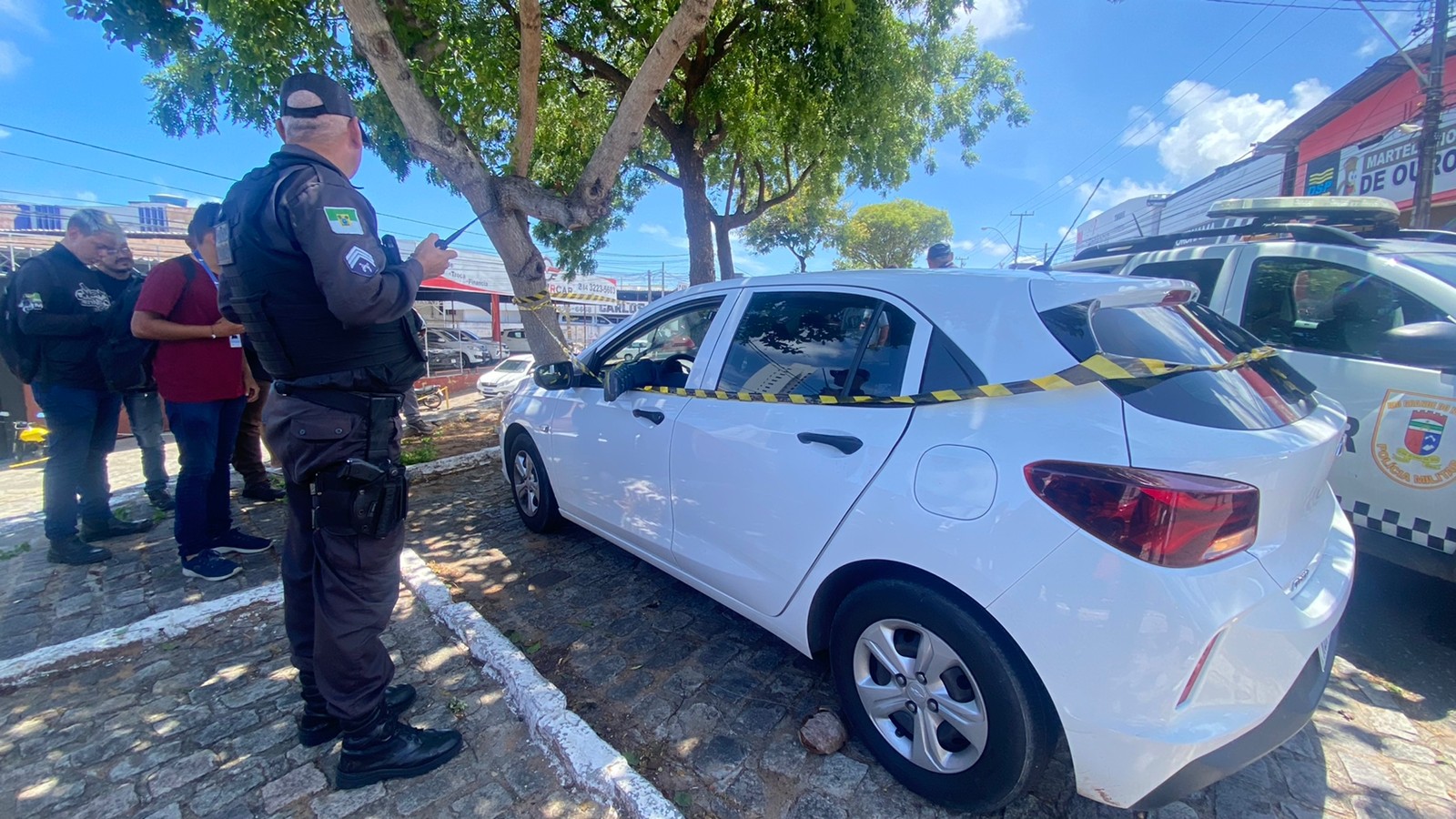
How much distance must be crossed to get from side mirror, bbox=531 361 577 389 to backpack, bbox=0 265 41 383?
9.68ft

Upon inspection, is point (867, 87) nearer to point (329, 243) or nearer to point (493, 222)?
point (493, 222)

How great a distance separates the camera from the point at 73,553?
3527mm

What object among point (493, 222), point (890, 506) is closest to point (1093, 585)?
point (890, 506)

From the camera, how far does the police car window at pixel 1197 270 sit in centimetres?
371

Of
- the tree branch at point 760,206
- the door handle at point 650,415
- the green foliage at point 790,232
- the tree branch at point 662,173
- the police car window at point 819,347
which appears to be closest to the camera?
the police car window at point 819,347

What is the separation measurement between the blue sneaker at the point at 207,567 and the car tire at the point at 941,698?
3437 mm

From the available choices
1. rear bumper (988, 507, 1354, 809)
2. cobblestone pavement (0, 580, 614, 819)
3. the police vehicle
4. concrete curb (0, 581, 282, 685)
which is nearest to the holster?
cobblestone pavement (0, 580, 614, 819)

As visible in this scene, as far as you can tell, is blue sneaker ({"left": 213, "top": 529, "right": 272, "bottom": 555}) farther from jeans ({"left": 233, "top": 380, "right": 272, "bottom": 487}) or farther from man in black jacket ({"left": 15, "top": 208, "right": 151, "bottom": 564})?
jeans ({"left": 233, "top": 380, "right": 272, "bottom": 487})

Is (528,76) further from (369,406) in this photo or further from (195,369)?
(369,406)

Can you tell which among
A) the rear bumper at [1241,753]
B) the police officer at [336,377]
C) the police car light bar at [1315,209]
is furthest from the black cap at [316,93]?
the police car light bar at [1315,209]

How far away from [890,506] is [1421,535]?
269 centimetres

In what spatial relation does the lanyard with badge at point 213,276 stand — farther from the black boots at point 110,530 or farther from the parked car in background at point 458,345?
the parked car in background at point 458,345

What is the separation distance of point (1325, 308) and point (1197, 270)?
0.66m

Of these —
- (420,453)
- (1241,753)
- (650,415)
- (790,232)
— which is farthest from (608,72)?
(790,232)
